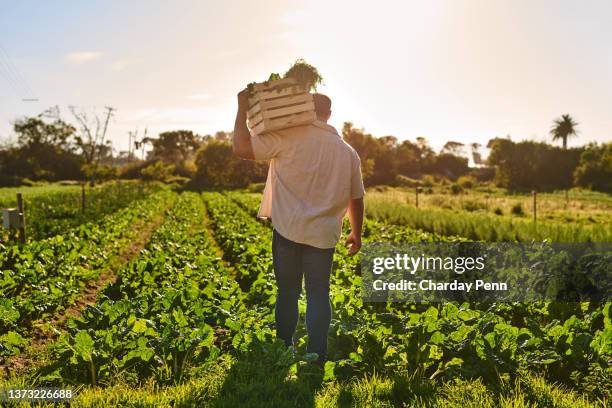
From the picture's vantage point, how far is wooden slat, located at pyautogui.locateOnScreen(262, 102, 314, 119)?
340 centimetres

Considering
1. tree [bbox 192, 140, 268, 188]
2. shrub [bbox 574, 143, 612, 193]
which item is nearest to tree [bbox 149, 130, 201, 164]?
tree [bbox 192, 140, 268, 188]

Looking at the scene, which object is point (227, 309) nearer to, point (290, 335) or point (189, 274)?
point (290, 335)

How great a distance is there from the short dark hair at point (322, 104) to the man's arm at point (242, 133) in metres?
0.46

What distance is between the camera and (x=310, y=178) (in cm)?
356

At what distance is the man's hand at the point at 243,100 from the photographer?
356 centimetres

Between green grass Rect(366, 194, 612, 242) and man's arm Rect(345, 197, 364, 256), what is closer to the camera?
man's arm Rect(345, 197, 364, 256)

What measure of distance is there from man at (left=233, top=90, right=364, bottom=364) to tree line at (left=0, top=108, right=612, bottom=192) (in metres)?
35.8

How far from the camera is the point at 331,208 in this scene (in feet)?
11.6

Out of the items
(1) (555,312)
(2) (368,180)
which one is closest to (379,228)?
(1) (555,312)

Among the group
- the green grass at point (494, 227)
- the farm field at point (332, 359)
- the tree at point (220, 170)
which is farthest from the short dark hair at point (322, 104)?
the tree at point (220, 170)

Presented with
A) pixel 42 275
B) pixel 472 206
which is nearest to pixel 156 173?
pixel 472 206

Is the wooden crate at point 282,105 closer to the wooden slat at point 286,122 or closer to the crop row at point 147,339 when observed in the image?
the wooden slat at point 286,122

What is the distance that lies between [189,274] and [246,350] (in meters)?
3.33

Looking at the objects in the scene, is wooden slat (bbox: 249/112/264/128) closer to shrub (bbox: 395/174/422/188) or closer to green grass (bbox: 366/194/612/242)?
green grass (bbox: 366/194/612/242)
